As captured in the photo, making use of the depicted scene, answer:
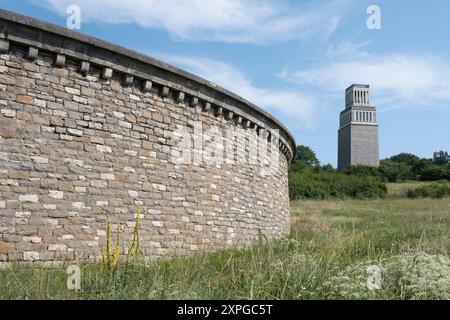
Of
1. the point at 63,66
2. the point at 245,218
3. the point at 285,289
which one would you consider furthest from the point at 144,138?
the point at 285,289

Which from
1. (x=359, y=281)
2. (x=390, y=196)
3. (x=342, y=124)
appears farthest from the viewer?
(x=342, y=124)

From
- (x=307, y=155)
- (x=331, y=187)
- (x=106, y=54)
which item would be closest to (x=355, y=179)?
(x=331, y=187)

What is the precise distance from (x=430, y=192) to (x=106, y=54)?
36.4 m

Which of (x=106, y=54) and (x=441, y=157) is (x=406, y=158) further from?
(x=106, y=54)

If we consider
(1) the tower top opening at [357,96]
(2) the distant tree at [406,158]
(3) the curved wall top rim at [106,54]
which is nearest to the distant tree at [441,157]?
(2) the distant tree at [406,158]

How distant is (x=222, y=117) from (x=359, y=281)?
7721 mm

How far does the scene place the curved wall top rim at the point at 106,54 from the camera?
332 inches

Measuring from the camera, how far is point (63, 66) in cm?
905

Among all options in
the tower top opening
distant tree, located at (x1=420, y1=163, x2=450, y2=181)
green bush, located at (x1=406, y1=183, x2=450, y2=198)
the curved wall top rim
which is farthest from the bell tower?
the curved wall top rim

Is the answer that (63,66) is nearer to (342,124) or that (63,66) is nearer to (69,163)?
(69,163)

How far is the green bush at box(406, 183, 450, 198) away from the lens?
40.1 m

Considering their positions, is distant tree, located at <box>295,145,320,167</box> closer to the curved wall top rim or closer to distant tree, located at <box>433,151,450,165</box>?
distant tree, located at <box>433,151,450,165</box>

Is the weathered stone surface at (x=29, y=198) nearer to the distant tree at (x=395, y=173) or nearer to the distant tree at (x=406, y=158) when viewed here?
the distant tree at (x=395, y=173)
